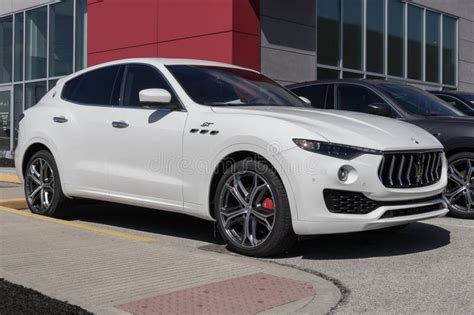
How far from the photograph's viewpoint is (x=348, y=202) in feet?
15.6

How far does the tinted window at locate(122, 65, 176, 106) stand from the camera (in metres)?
6.05

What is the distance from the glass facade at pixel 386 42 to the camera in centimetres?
1612

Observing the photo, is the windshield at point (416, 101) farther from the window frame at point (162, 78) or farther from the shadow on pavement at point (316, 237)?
the window frame at point (162, 78)

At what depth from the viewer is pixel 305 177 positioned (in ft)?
15.5

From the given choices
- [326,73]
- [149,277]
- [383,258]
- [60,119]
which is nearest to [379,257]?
[383,258]

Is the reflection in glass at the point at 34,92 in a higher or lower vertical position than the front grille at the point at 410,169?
higher

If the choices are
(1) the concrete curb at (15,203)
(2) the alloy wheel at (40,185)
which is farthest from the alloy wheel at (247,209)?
(1) the concrete curb at (15,203)

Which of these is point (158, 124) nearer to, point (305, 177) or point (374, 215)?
point (305, 177)

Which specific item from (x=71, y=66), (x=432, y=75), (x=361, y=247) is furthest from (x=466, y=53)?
(x=361, y=247)

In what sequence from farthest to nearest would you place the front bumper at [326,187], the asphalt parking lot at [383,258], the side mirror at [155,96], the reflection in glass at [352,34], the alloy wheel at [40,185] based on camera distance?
the reflection in glass at [352,34] → the alloy wheel at [40,185] → the side mirror at [155,96] → the front bumper at [326,187] → the asphalt parking lot at [383,258]

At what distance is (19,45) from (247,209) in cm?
1689

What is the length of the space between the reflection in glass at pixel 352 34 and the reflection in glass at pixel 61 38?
7929mm

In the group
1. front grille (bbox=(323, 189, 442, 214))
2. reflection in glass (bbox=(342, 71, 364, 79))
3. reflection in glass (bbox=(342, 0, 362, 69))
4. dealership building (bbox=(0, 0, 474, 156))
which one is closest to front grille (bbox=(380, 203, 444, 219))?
front grille (bbox=(323, 189, 442, 214))

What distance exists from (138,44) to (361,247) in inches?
420
